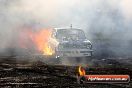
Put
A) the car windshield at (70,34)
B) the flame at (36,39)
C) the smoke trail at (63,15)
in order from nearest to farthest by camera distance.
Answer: the car windshield at (70,34)
the flame at (36,39)
the smoke trail at (63,15)

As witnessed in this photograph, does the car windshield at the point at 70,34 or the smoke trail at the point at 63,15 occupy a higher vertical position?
the smoke trail at the point at 63,15

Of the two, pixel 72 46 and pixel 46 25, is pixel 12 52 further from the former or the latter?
pixel 46 25

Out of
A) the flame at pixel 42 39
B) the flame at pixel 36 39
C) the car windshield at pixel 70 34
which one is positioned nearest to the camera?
the car windshield at pixel 70 34

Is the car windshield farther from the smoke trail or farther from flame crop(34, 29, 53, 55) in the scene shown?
the smoke trail

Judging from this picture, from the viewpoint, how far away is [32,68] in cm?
1584

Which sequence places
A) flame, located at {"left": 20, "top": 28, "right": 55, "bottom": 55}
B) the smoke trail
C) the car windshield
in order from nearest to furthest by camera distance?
the car windshield < flame, located at {"left": 20, "top": 28, "right": 55, "bottom": 55} < the smoke trail

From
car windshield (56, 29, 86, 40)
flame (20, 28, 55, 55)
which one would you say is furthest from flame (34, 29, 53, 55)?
car windshield (56, 29, 86, 40)

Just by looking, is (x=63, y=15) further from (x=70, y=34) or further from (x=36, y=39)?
(x=70, y=34)

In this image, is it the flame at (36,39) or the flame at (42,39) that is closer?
the flame at (42,39)

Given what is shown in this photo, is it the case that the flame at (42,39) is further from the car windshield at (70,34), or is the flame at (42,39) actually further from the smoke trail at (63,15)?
the car windshield at (70,34)

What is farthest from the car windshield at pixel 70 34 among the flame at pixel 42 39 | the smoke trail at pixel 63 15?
the smoke trail at pixel 63 15

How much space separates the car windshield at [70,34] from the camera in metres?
20.3

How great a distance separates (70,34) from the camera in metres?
20.6

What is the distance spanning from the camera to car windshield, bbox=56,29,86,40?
2033cm
